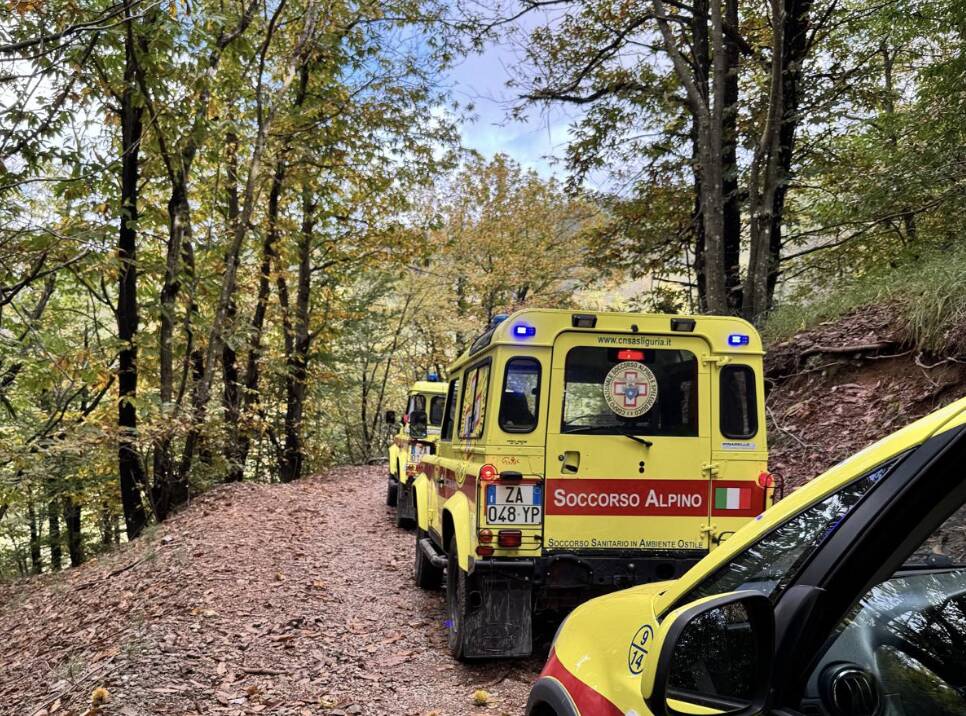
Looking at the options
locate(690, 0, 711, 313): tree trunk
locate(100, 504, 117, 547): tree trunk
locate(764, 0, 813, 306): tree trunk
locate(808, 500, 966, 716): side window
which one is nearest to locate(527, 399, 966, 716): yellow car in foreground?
locate(808, 500, 966, 716): side window

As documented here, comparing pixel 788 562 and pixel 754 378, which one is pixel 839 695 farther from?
pixel 754 378

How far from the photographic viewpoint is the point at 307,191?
59.1 ft

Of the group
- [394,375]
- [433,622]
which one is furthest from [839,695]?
[394,375]

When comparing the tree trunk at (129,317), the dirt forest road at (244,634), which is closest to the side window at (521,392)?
the dirt forest road at (244,634)

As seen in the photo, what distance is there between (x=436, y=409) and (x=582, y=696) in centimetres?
915

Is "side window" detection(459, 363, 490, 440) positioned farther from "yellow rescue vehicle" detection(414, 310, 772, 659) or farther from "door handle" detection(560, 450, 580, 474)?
"door handle" detection(560, 450, 580, 474)

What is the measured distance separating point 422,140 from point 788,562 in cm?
1864

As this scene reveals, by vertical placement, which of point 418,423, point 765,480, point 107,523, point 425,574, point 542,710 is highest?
point 418,423

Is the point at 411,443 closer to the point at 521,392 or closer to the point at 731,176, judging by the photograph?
the point at 521,392

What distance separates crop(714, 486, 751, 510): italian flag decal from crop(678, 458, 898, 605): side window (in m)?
3.34

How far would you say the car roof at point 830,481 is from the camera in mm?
1327

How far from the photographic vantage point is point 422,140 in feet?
61.8

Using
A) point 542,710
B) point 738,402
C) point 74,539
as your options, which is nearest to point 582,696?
point 542,710

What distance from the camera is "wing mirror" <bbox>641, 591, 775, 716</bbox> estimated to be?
1.41 m
